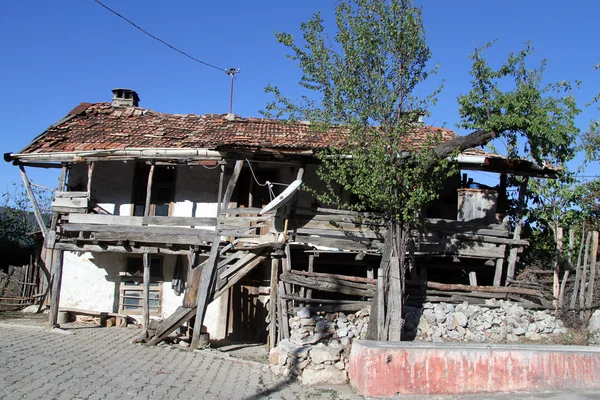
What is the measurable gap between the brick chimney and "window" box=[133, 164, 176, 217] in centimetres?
381

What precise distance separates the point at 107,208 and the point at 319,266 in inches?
214

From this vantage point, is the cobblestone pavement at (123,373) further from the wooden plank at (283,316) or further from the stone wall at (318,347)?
the wooden plank at (283,316)

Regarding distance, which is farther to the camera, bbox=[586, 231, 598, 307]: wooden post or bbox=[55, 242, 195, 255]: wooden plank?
bbox=[55, 242, 195, 255]: wooden plank

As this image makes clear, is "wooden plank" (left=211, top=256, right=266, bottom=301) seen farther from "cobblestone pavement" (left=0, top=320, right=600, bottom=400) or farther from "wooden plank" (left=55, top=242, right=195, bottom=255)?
"wooden plank" (left=55, top=242, right=195, bottom=255)

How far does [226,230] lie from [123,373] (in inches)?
154

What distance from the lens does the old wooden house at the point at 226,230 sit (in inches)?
412

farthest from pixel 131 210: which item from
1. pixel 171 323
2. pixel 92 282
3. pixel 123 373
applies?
pixel 123 373

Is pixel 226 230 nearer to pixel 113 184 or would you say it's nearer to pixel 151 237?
pixel 151 237

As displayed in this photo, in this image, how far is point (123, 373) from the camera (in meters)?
7.89

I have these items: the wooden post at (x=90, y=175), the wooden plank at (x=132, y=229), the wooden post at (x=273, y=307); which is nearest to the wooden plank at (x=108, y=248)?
the wooden plank at (x=132, y=229)

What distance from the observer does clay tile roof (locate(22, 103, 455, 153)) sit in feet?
38.3

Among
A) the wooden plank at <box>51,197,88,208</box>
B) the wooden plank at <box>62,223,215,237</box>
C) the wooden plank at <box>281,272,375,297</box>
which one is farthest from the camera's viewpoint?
the wooden plank at <box>51,197,88,208</box>

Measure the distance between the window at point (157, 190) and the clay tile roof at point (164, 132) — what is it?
0.84m

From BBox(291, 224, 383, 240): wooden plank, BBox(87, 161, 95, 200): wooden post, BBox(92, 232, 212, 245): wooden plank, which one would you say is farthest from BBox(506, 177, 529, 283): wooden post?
BBox(87, 161, 95, 200): wooden post
